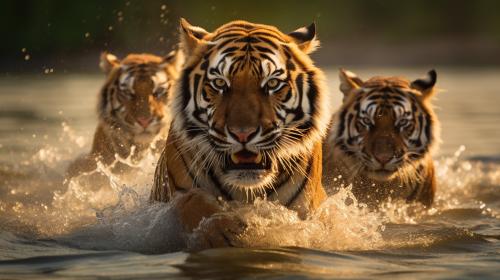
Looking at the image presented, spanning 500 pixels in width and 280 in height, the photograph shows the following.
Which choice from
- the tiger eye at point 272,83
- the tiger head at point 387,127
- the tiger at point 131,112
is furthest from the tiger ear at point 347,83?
the tiger eye at point 272,83

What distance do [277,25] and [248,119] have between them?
91.2 ft

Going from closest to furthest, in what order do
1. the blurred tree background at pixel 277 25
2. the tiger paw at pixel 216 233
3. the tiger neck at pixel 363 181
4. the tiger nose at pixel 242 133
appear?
the tiger nose at pixel 242 133, the tiger paw at pixel 216 233, the tiger neck at pixel 363 181, the blurred tree background at pixel 277 25

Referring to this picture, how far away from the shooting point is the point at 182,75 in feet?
14.8

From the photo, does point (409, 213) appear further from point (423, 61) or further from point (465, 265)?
point (423, 61)

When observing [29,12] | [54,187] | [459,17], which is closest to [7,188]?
[54,187]

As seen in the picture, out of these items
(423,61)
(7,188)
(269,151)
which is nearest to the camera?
(269,151)

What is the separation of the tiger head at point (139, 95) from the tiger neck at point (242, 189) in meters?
2.56

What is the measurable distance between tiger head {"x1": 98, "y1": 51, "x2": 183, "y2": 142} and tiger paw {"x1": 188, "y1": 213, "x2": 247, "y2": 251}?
9.25ft

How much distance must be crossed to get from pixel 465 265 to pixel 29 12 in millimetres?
28140

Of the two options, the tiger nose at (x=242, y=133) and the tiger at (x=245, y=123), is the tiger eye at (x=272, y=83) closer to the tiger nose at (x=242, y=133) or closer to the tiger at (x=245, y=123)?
the tiger at (x=245, y=123)

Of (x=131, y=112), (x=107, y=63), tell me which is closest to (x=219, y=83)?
(x=131, y=112)

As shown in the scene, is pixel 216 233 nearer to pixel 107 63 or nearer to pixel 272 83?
pixel 272 83

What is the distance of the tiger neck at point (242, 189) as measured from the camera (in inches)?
173

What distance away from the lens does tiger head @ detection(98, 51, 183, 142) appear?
7086mm
